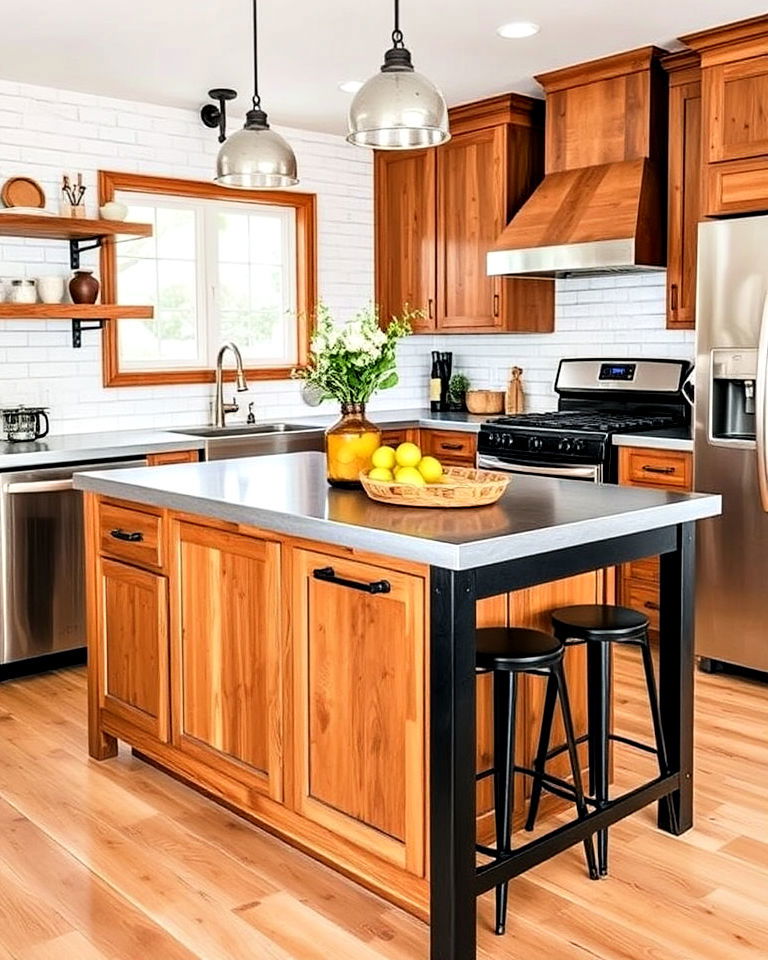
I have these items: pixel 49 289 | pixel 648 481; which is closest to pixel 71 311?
pixel 49 289

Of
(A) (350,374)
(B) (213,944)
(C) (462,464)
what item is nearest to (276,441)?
(C) (462,464)

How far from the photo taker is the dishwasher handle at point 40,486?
4312mm

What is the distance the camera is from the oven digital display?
5.45m

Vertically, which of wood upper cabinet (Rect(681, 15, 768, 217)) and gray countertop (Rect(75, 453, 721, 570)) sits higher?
wood upper cabinet (Rect(681, 15, 768, 217))

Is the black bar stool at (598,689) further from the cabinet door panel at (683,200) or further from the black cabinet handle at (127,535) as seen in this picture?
the cabinet door panel at (683,200)

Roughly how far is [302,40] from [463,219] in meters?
1.68

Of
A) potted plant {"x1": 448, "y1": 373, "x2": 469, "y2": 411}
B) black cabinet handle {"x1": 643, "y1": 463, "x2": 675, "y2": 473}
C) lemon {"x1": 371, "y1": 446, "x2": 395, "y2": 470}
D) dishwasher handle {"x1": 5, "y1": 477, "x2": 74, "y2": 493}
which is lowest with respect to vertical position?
dishwasher handle {"x1": 5, "y1": 477, "x2": 74, "y2": 493}

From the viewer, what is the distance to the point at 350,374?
117 inches

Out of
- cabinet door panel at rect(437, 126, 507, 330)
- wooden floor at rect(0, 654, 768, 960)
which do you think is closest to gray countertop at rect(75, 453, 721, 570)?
wooden floor at rect(0, 654, 768, 960)

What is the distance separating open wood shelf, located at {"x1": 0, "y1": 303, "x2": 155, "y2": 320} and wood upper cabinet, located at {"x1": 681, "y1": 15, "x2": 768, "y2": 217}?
8.48 feet

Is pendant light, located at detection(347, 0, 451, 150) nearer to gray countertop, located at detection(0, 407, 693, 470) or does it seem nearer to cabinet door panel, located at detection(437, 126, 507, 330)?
gray countertop, located at detection(0, 407, 693, 470)

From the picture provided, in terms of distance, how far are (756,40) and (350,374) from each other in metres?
2.43

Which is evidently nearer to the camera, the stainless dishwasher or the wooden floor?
the wooden floor

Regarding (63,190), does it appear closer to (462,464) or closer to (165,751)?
(462,464)
